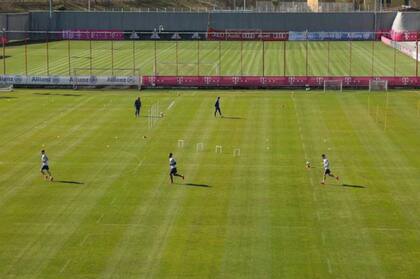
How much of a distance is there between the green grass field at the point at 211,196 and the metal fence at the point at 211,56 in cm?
2532

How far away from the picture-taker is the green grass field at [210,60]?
293 feet

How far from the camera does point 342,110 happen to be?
64.7 metres

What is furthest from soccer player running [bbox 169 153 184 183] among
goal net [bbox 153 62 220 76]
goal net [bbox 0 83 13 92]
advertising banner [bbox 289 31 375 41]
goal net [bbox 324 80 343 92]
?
advertising banner [bbox 289 31 375 41]

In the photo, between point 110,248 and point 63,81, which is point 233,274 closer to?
point 110,248

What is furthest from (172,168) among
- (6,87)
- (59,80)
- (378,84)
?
(6,87)

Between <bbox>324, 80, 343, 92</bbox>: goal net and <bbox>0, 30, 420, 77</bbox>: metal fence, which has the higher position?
<bbox>0, 30, 420, 77</bbox>: metal fence

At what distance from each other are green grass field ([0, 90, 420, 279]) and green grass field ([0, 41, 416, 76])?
25.2 m

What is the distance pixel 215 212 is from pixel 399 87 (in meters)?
47.6

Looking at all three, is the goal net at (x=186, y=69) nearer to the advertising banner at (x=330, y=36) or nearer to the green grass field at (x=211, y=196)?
the green grass field at (x=211, y=196)

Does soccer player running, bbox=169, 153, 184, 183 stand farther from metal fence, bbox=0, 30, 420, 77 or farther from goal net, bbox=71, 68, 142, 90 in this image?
metal fence, bbox=0, 30, 420, 77

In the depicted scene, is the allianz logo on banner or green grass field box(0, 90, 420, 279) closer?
green grass field box(0, 90, 420, 279)

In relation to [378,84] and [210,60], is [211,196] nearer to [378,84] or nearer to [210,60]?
[378,84]

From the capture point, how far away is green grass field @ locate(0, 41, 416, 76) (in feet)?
293

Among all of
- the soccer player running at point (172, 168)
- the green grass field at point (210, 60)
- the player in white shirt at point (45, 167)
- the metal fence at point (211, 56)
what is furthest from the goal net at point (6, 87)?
the soccer player running at point (172, 168)
